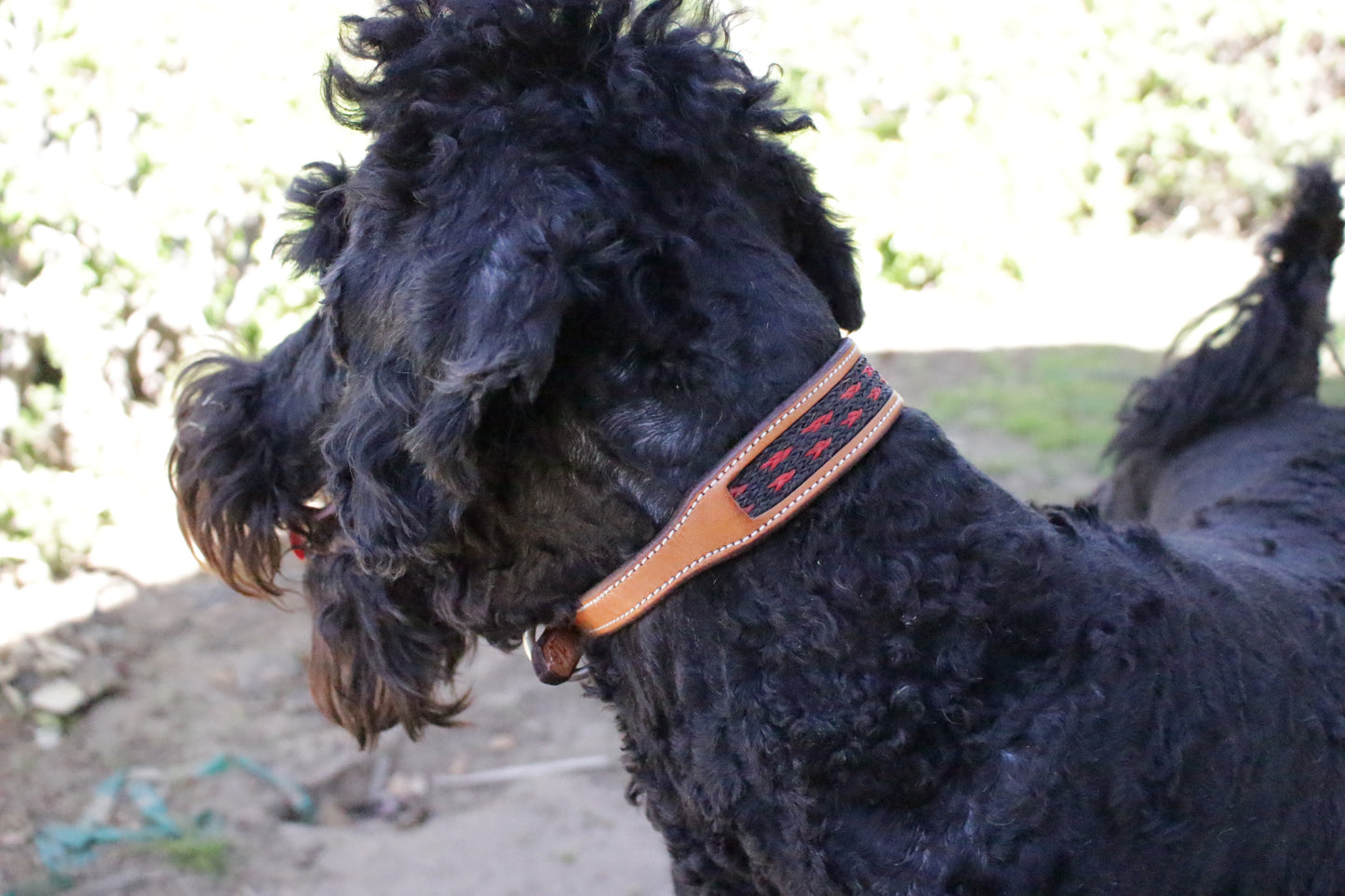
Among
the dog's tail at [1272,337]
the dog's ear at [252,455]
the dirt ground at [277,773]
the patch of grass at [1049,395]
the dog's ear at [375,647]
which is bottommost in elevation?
the dirt ground at [277,773]

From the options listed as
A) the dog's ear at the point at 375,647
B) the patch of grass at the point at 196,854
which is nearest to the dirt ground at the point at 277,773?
the patch of grass at the point at 196,854

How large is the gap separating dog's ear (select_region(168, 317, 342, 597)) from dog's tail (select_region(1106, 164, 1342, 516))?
2507 millimetres

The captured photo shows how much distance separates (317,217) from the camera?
168 centimetres

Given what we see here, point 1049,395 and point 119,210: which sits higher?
point 119,210

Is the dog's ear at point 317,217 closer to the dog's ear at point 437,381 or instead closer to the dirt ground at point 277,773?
the dog's ear at point 437,381

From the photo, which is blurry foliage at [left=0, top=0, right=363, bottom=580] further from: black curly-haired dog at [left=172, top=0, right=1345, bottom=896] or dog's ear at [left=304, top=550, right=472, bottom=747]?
black curly-haired dog at [left=172, top=0, right=1345, bottom=896]

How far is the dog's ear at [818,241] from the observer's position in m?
1.78

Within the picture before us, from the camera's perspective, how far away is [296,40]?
16.6 feet

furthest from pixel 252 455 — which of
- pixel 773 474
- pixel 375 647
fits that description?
pixel 773 474

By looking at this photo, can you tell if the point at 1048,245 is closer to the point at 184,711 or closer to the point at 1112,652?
the point at 184,711

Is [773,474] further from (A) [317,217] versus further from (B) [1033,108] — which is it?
(B) [1033,108]

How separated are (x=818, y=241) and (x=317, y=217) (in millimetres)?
803

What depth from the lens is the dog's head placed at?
142cm

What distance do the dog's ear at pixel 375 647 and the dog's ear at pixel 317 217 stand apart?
486 millimetres
